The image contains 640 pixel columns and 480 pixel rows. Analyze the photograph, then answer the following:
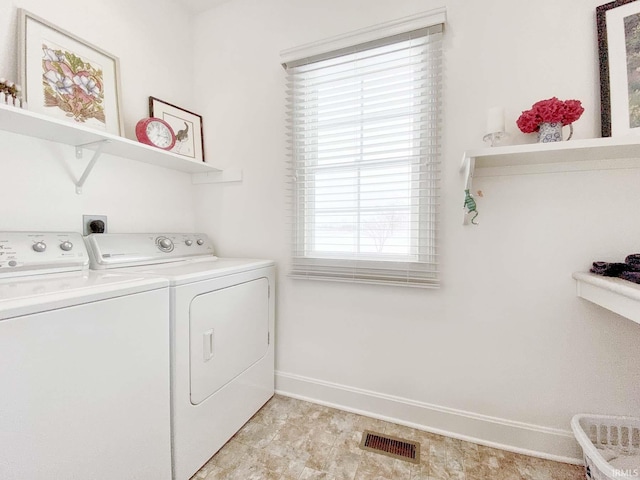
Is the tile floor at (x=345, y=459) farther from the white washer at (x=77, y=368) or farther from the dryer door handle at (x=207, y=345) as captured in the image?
the dryer door handle at (x=207, y=345)

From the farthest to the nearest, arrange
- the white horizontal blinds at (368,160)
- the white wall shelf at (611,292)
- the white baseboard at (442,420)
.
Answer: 1. the white horizontal blinds at (368,160)
2. the white baseboard at (442,420)
3. the white wall shelf at (611,292)

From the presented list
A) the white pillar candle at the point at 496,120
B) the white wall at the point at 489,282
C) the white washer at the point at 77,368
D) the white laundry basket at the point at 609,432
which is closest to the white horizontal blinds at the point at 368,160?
the white wall at the point at 489,282

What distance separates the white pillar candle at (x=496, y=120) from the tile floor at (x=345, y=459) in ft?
5.10

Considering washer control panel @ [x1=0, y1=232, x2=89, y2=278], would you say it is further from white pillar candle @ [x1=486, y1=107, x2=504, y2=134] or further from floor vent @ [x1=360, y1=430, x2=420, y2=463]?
white pillar candle @ [x1=486, y1=107, x2=504, y2=134]

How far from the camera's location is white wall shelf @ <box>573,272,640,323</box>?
3.01ft

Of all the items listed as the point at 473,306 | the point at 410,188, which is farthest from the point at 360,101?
the point at 473,306

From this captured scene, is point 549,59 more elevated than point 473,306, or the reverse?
point 549,59

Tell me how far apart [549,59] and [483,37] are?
32 cm

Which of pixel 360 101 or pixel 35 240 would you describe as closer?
pixel 35 240

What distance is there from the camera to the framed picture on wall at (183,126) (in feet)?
6.03

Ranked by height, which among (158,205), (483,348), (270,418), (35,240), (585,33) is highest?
(585,33)

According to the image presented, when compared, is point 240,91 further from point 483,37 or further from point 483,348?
point 483,348

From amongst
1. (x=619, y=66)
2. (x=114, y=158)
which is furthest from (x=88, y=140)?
(x=619, y=66)

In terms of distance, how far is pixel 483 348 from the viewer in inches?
57.6
